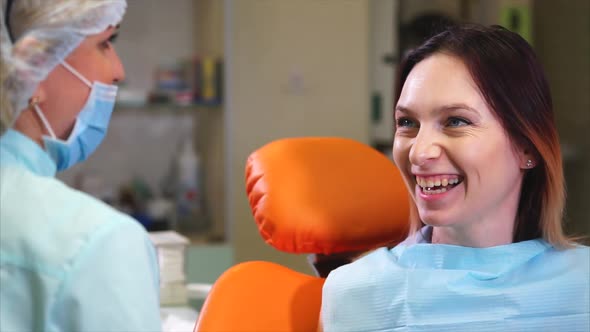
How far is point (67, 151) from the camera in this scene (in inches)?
42.1

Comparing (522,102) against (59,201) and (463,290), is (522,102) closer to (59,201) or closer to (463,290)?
(463,290)

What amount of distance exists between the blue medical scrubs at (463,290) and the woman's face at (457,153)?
63 mm

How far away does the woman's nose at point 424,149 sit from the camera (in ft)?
3.90

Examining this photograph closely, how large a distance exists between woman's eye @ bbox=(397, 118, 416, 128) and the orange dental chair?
188 mm

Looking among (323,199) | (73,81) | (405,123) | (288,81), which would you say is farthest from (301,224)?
(288,81)

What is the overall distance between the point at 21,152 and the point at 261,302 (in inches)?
20.4

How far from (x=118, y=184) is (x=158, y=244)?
1.32 meters

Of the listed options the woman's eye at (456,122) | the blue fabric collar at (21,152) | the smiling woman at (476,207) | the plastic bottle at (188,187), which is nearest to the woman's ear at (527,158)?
the smiling woman at (476,207)

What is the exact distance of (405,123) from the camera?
4.17 ft

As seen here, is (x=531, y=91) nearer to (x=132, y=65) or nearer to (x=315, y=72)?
(x=315, y=72)

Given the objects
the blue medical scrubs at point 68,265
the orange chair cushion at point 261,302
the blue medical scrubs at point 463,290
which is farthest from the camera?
the orange chair cushion at point 261,302

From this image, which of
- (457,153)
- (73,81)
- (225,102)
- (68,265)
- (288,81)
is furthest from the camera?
(288,81)

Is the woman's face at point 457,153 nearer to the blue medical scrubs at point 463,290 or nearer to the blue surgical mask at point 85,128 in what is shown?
the blue medical scrubs at point 463,290

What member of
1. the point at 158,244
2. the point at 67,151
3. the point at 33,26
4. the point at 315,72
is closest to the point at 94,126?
the point at 67,151
